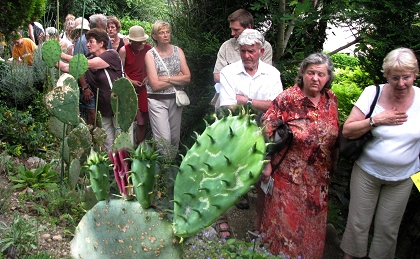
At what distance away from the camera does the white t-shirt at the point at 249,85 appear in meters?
4.01

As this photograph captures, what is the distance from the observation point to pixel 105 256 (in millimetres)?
2283

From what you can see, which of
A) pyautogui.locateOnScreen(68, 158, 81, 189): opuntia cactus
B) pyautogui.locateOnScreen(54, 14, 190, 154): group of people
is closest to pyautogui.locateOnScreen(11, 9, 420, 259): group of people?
pyautogui.locateOnScreen(68, 158, 81, 189): opuntia cactus

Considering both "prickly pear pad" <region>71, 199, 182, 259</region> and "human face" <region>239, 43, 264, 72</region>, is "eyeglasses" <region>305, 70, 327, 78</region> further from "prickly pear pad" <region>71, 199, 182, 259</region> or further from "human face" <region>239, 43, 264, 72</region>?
A: "prickly pear pad" <region>71, 199, 182, 259</region>

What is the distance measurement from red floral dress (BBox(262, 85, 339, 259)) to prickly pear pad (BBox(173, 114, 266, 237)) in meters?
1.54

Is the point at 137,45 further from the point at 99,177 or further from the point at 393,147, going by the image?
the point at 99,177

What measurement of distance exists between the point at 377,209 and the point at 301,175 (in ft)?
1.86

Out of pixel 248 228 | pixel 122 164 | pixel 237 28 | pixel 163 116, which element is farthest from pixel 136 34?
pixel 122 164

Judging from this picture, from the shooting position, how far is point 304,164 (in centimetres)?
353

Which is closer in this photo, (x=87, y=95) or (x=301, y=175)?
(x=301, y=175)

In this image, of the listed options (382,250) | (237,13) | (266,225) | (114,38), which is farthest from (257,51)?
(114,38)

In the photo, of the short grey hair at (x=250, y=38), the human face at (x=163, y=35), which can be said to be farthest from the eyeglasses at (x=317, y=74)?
the human face at (x=163, y=35)

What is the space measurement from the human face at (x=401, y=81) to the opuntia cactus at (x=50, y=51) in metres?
2.62

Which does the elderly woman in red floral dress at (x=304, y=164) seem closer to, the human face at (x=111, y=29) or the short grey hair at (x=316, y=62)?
the short grey hair at (x=316, y=62)

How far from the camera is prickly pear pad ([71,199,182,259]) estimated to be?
2143mm
